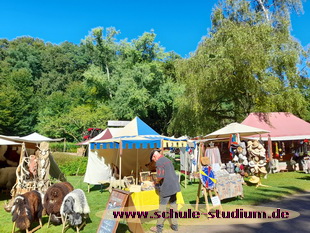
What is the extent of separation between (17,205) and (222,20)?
18.8m

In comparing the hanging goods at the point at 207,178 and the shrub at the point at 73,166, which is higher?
the hanging goods at the point at 207,178

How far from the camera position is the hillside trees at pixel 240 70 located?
57.5ft

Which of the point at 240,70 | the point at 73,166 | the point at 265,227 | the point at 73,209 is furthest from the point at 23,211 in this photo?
the point at 240,70

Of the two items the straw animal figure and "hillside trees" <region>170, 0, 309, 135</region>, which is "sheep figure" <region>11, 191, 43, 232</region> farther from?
"hillside trees" <region>170, 0, 309, 135</region>

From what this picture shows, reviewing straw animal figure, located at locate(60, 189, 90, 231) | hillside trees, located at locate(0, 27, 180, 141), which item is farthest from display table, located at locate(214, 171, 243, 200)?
hillside trees, located at locate(0, 27, 180, 141)

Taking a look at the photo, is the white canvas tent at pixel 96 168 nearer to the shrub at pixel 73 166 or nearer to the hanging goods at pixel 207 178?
the hanging goods at pixel 207 178

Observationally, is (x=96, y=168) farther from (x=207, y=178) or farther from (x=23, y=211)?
(x=207, y=178)

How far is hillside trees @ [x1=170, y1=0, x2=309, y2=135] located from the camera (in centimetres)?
1752

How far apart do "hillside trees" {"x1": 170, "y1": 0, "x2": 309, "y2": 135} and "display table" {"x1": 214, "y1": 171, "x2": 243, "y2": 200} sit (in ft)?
34.9

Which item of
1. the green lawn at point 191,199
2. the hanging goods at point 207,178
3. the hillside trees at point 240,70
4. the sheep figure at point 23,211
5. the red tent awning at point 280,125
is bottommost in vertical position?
the green lawn at point 191,199

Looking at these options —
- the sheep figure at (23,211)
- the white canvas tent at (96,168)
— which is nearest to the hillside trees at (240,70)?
the white canvas tent at (96,168)

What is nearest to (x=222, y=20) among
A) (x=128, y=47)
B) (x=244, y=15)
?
(x=244, y=15)

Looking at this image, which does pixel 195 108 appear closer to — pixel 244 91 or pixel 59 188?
pixel 244 91

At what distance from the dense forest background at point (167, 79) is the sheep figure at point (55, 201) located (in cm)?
1377
